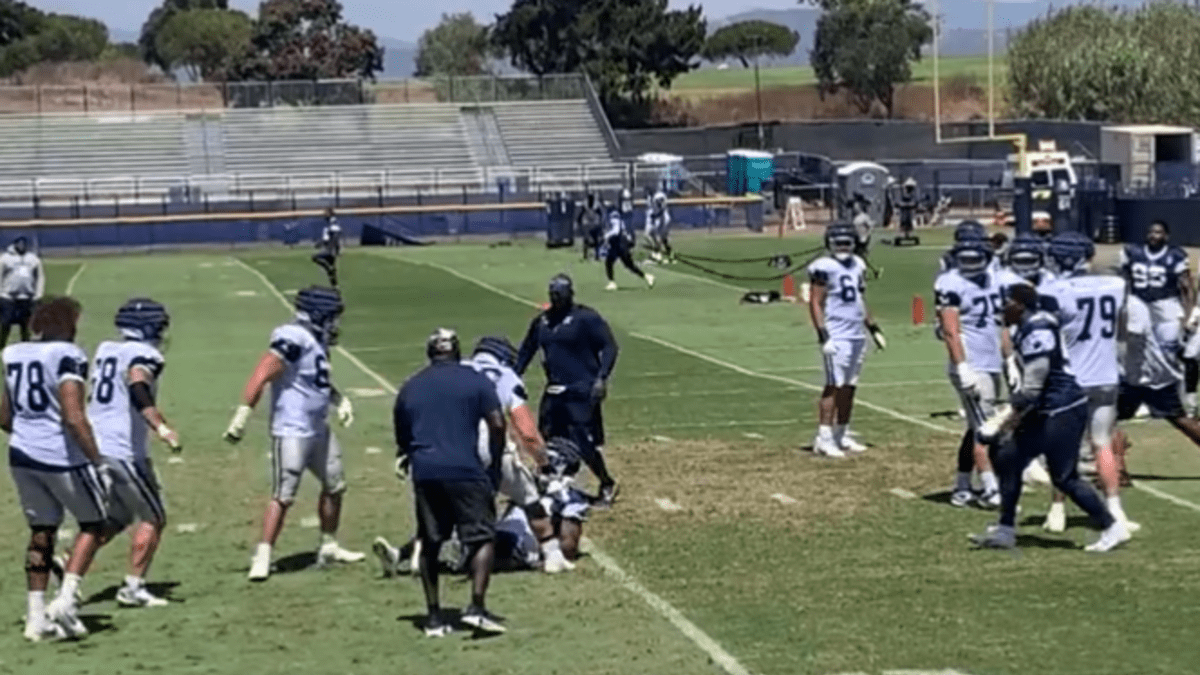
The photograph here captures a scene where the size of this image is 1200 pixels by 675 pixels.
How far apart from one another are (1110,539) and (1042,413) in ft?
3.47

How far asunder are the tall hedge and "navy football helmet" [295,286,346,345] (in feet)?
223

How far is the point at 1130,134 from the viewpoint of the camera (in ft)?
201

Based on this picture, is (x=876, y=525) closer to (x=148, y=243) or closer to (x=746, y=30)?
(x=148, y=243)

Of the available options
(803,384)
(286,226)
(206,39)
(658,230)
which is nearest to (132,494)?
(803,384)

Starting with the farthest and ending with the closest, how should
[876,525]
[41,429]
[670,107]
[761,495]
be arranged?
[670,107] → [761,495] → [876,525] → [41,429]

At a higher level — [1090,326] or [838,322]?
[1090,326]

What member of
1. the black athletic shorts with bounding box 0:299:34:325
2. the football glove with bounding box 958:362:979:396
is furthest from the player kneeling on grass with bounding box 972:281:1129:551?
the black athletic shorts with bounding box 0:299:34:325

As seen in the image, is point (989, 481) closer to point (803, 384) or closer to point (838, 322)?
point (838, 322)

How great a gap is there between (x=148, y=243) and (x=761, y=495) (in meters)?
49.1

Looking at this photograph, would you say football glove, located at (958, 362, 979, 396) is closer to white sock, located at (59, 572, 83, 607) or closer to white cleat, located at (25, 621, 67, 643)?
white sock, located at (59, 572, 83, 607)

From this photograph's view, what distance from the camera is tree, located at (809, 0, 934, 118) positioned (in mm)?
105625

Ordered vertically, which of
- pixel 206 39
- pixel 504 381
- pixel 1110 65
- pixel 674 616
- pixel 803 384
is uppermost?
pixel 206 39

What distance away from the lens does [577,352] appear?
656 inches

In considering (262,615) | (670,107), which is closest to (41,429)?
(262,615)
